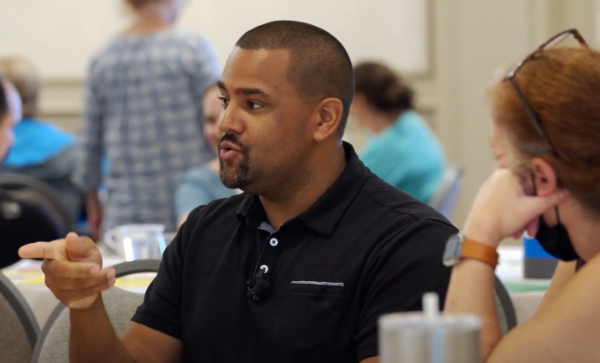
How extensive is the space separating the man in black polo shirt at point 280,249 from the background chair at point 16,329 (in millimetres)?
407

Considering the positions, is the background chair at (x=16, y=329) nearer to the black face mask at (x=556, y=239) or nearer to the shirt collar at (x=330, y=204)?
the shirt collar at (x=330, y=204)

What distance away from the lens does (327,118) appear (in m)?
1.81

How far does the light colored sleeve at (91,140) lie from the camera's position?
3877mm

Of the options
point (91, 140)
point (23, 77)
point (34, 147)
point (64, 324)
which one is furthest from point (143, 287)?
point (34, 147)

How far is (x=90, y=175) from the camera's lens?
13.3 feet

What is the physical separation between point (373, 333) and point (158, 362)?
45cm

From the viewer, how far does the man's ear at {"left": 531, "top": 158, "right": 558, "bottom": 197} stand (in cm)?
137

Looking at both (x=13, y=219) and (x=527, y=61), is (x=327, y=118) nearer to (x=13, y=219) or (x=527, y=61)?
(x=527, y=61)

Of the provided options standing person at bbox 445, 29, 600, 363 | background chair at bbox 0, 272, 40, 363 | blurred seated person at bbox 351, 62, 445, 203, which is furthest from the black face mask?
blurred seated person at bbox 351, 62, 445, 203

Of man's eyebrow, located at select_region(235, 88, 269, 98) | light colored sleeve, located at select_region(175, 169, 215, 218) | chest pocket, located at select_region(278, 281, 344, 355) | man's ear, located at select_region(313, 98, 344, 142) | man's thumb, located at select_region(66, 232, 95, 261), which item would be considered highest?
man's eyebrow, located at select_region(235, 88, 269, 98)

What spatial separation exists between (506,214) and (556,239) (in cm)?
8

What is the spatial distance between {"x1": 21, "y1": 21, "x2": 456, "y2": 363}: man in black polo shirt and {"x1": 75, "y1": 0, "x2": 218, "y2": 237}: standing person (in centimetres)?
186

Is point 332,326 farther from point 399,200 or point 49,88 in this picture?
point 49,88

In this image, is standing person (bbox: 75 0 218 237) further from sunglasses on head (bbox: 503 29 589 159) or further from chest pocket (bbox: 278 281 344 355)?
sunglasses on head (bbox: 503 29 589 159)
